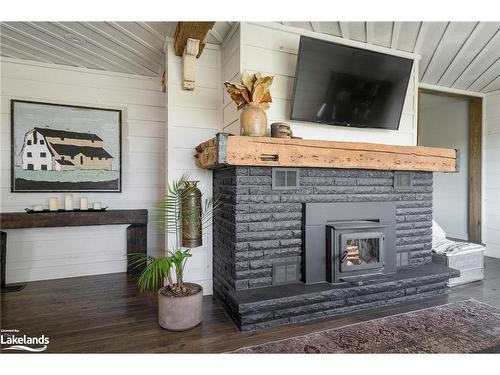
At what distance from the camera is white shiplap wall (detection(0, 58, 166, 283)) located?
10.4 feet

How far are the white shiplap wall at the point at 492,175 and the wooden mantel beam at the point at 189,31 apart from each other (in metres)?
4.46

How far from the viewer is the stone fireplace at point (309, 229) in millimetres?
2191

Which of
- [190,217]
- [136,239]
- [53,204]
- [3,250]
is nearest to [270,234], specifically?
[190,217]

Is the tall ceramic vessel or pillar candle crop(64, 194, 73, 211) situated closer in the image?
the tall ceramic vessel

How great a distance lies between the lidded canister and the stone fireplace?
0.23 metres

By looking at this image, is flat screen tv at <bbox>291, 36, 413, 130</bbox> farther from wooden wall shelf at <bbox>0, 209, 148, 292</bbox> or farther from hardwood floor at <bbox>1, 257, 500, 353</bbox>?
wooden wall shelf at <bbox>0, 209, 148, 292</bbox>

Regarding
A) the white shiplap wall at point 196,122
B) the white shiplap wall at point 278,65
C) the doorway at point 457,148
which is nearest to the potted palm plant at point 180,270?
the white shiplap wall at point 196,122

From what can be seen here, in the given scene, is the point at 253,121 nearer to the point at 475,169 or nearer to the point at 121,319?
the point at 121,319

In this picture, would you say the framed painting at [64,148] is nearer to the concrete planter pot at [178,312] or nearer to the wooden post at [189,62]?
the wooden post at [189,62]

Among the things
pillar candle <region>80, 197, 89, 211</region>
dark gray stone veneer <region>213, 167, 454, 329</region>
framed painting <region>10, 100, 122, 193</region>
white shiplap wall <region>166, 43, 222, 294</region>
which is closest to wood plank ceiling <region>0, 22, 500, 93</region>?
white shiplap wall <region>166, 43, 222, 294</region>

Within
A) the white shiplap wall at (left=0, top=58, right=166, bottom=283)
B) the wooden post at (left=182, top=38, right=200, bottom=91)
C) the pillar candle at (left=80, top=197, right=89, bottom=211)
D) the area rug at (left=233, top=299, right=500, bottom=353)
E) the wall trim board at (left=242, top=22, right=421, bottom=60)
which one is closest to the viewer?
the area rug at (left=233, top=299, right=500, bottom=353)

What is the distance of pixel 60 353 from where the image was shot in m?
1.78
